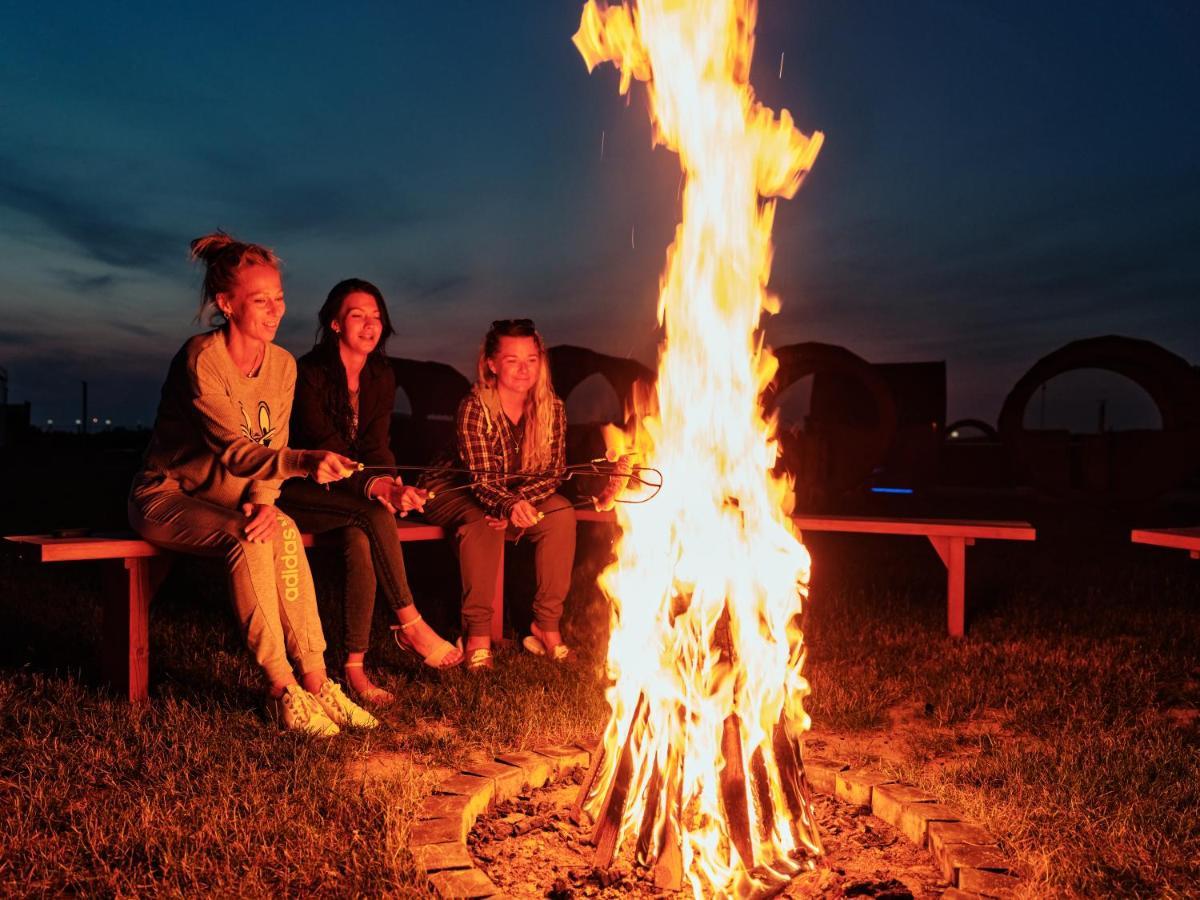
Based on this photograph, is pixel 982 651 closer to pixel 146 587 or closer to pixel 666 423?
pixel 666 423

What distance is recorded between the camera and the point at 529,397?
5.37 m

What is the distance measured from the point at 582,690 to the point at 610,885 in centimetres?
183

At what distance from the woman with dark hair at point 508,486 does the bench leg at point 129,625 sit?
1.52 meters

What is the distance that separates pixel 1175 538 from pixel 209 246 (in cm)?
488

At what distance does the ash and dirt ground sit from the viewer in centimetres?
252

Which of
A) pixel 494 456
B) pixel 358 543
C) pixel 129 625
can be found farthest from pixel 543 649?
pixel 129 625

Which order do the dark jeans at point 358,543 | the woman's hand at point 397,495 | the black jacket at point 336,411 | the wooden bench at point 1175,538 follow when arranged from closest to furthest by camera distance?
the woman's hand at point 397,495, the dark jeans at point 358,543, the wooden bench at point 1175,538, the black jacket at point 336,411

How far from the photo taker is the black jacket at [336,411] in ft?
15.7

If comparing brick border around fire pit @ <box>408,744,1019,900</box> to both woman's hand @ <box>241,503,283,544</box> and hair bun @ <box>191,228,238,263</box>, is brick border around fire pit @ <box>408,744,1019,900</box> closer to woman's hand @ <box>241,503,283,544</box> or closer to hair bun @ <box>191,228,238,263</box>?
woman's hand @ <box>241,503,283,544</box>

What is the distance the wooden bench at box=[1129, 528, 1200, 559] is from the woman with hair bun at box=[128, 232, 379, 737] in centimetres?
400

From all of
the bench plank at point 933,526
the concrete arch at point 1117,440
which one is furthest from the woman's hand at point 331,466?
the concrete arch at point 1117,440

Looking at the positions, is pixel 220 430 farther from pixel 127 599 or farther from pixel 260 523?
pixel 127 599

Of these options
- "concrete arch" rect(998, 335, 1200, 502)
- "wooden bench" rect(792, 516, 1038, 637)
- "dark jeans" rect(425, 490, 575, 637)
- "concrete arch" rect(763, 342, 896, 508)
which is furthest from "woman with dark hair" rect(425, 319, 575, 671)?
"concrete arch" rect(998, 335, 1200, 502)

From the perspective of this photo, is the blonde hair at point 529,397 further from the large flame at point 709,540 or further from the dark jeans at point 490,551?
the large flame at point 709,540
